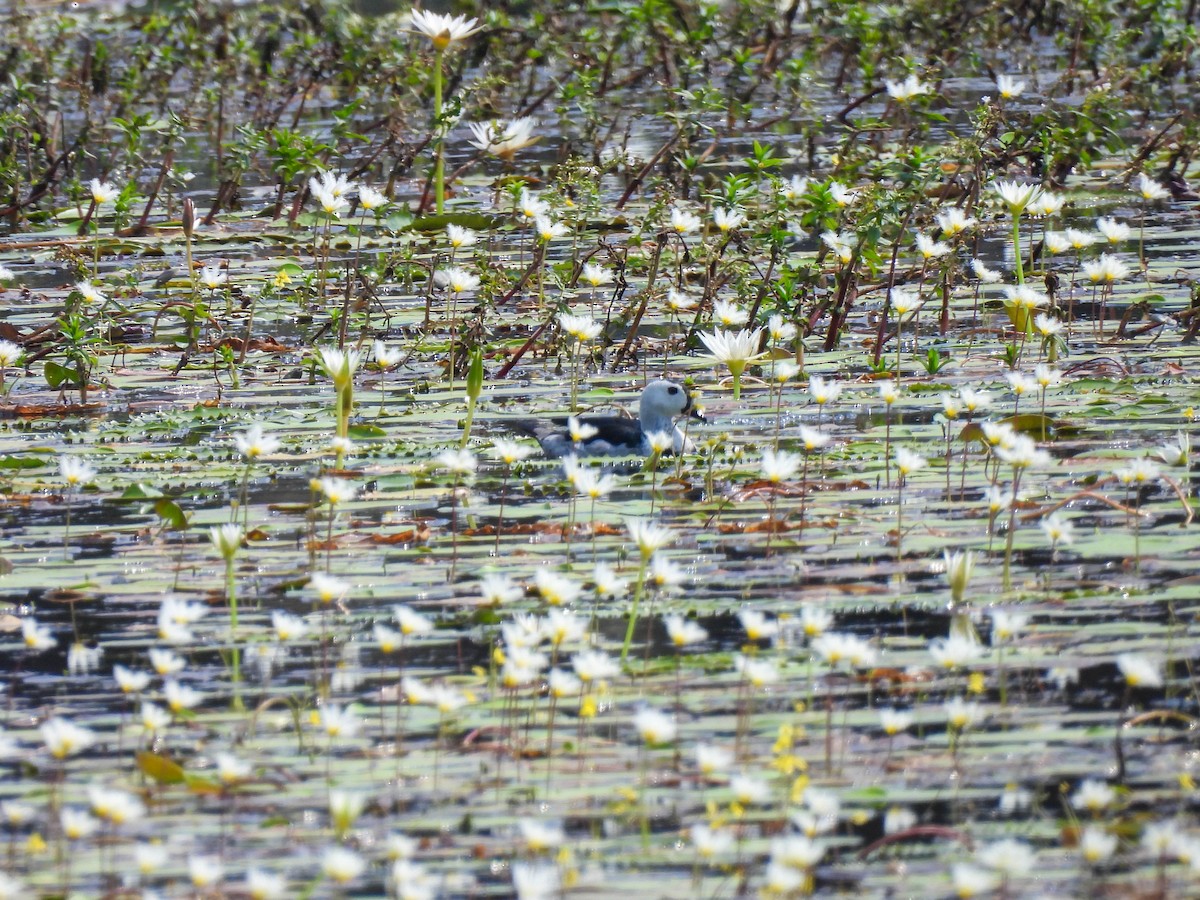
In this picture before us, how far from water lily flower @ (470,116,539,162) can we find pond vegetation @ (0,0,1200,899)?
0.21m

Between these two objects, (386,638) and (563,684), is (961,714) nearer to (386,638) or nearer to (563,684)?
(563,684)

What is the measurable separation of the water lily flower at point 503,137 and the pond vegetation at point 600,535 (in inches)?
8.4

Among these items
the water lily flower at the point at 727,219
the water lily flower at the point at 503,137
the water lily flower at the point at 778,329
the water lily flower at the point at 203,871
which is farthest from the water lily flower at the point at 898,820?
the water lily flower at the point at 503,137

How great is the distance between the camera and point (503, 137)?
29.3ft

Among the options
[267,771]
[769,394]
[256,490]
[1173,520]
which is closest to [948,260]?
[769,394]

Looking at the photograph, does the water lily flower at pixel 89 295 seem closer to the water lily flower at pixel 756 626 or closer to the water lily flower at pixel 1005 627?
the water lily flower at pixel 756 626

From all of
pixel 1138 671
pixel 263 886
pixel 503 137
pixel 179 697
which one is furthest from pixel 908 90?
pixel 263 886

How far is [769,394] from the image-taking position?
250 inches

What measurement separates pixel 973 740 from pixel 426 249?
5396 mm

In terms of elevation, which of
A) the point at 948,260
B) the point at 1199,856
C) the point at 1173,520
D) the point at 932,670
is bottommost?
the point at 1199,856

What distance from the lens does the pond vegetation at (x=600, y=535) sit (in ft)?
11.1

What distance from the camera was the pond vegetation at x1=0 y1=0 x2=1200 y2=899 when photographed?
11.1 ft

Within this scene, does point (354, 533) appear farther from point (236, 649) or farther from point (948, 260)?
point (948, 260)

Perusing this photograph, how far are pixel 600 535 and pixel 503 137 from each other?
4.31 metres
